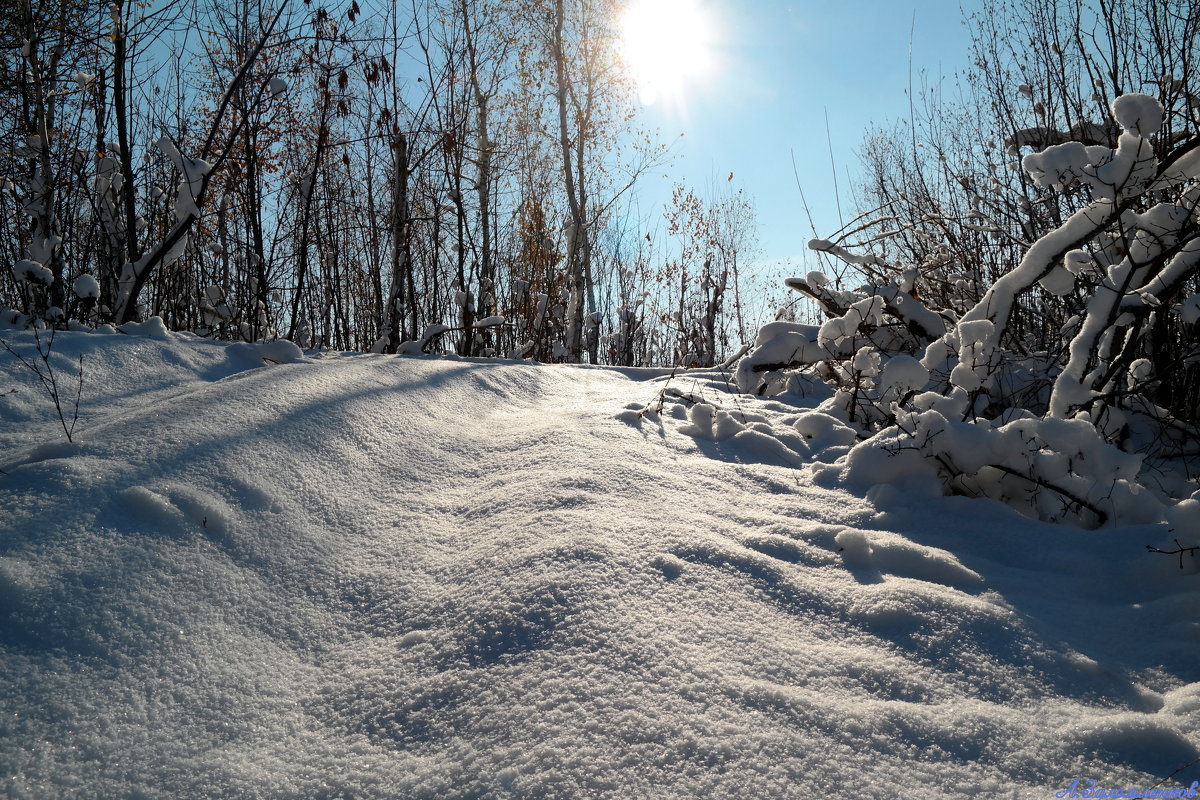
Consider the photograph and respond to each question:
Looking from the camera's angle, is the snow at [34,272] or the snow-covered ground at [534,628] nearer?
the snow-covered ground at [534,628]

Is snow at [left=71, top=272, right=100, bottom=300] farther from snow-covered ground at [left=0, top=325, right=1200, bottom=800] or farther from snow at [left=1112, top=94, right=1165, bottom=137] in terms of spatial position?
snow at [left=1112, top=94, right=1165, bottom=137]

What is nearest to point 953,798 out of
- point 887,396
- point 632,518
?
point 632,518

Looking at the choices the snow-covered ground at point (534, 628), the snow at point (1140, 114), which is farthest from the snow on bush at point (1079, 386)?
the snow-covered ground at point (534, 628)

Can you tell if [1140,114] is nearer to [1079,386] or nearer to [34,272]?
[1079,386]

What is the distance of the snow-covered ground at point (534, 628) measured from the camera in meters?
0.65

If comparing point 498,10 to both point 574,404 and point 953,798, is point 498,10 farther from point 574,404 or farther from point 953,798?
point 953,798

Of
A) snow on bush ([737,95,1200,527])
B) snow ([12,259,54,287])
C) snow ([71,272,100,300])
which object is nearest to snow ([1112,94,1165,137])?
snow on bush ([737,95,1200,527])

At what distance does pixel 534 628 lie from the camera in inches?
33.6

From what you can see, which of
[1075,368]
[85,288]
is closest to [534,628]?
[1075,368]

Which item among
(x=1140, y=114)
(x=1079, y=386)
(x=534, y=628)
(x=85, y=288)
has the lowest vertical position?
(x=534, y=628)

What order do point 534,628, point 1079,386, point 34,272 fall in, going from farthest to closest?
point 34,272, point 1079,386, point 534,628

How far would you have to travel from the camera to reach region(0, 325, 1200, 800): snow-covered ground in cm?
65

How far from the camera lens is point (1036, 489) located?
144cm

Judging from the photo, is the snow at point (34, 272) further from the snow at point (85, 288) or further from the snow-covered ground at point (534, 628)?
the snow-covered ground at point (534, 628)
